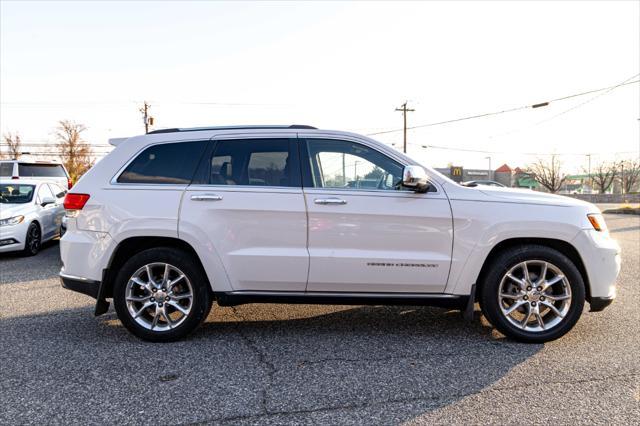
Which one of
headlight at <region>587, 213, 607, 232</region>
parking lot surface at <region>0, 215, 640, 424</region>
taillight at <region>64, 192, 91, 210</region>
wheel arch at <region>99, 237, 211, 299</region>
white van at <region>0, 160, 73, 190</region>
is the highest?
white van at <region>0, 160, 73, 190</region>

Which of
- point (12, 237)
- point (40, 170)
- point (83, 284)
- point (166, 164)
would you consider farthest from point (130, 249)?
point (40, 170)

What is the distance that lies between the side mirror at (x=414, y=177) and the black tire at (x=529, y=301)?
3.15ft

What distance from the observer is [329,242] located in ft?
13.0

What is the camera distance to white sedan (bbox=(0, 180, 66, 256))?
337 inches

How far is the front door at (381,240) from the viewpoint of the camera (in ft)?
13.0

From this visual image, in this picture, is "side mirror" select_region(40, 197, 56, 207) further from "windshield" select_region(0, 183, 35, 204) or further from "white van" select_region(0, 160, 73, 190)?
"white van" select_region(0, 160, 73, 190)

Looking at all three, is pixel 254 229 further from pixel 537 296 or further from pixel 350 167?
pixel 537 296

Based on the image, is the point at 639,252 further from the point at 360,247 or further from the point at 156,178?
the point at 156,178

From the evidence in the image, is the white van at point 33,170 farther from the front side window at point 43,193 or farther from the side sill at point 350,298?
the side sill at point 350,298

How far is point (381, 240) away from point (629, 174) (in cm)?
9091

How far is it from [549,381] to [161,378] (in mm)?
2802

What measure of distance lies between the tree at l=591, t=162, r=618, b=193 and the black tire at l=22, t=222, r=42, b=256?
90.2m

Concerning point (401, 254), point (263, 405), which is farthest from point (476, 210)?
point (263, 405)

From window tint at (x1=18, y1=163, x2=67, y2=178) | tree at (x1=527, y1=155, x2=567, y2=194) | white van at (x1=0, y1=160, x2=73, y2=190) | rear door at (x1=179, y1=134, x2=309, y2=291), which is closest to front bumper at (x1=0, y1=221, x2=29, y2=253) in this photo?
white van at (x1=0, y1=160, x2=73, y2=190)
